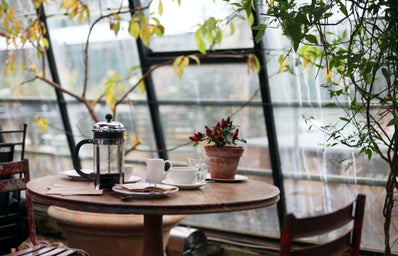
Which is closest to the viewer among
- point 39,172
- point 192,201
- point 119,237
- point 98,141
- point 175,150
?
point 192,201

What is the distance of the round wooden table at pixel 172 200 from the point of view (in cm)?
215

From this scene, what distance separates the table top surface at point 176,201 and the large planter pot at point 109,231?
3.77 feet

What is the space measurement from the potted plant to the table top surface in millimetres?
201

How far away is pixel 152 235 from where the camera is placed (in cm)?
270

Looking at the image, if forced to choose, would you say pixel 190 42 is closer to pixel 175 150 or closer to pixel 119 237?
pixel 175 150

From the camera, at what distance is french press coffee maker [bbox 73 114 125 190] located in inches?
99.4

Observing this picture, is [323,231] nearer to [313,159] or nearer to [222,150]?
[222,150]

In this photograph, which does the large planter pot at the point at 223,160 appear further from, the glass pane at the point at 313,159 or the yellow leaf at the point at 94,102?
the yellow leaf at the point at 94,102

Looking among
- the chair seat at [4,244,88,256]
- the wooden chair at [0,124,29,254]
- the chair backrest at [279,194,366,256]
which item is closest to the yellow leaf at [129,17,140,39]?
the wooden chair at [0,124,29,254]

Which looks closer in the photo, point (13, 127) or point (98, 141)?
point (98, 141)

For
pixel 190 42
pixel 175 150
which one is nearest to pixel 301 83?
pixel 190 42

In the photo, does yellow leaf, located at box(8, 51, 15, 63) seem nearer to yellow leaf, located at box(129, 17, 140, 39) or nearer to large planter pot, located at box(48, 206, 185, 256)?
yellow leaf, located at box(129, 17, 140, 39)

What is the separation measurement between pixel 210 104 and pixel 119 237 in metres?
1.15

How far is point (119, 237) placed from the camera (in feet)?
12.2
